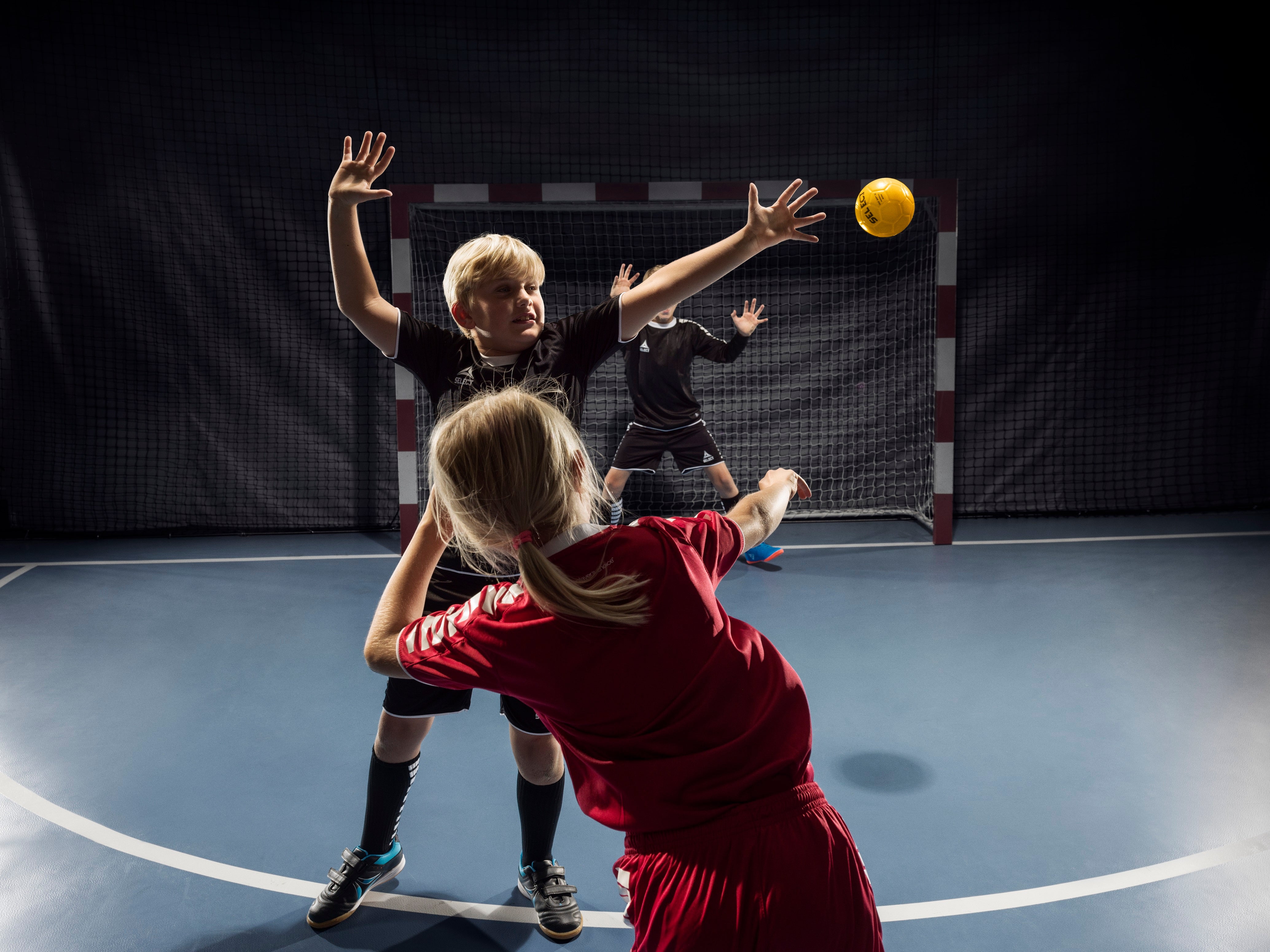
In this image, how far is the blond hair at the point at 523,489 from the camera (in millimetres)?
1046

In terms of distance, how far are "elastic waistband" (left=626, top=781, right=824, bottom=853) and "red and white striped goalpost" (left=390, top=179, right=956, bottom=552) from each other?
459 centimetres

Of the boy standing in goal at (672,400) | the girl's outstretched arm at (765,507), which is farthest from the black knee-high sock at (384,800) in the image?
the boy standing in goal at (672,400)

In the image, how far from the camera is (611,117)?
6402 millimetres

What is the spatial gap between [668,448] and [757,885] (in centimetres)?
449

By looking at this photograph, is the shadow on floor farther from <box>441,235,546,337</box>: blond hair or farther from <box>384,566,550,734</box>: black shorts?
<box>441,235,546,337</box>: blond hair

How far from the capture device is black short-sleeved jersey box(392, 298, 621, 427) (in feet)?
6.24

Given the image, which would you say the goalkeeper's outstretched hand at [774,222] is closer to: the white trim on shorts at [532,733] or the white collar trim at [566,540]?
the white collar trim at [566,540]

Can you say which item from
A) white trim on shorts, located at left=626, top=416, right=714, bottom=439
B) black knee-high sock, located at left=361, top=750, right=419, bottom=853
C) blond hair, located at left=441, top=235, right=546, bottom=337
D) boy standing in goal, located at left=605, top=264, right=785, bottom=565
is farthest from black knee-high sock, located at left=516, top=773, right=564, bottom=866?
white trim on shorts, located at left=626, top=416, right=714, bottom=439

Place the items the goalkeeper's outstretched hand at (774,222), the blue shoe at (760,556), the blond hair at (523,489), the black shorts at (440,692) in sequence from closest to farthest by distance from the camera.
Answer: the blond hair at (523,489) → the goalkeeper's outstretched hand at (774,222) → the black shorts at (440,692) → the blue shoe at (760,556)

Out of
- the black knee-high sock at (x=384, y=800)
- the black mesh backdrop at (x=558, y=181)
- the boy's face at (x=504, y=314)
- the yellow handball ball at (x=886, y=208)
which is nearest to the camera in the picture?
the boy's face at (x=504, y=314)

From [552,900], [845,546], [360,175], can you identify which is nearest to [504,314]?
[360,175]

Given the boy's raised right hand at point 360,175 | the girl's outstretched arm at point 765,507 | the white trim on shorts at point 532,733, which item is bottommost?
the white trim on shorts at point 532,733

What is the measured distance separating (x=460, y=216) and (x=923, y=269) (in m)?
3.30

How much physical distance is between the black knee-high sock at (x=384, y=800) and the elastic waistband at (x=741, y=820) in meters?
1.07
